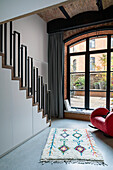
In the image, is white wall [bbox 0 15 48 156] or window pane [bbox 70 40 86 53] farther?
window pane [bbox 70 40 86 53]

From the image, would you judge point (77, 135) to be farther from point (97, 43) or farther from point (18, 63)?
point (97, 43)

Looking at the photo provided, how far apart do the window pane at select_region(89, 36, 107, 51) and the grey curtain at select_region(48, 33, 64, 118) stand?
3.50ft

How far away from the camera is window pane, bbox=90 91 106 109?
14.0 ft

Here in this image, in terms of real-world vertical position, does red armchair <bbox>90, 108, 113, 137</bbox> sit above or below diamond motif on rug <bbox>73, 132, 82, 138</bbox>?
above

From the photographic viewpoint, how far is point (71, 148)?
2.26 m

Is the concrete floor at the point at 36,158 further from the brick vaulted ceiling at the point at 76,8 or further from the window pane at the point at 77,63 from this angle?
the brick vaulted ceiling at the point at 76,8

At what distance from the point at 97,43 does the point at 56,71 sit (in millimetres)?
1768

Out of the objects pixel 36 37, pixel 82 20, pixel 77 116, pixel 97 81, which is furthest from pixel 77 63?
pixel 77 116

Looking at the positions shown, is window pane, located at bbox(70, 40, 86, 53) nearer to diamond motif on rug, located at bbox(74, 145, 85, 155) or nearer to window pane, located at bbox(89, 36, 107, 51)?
window pane, located at bbox(89, 36, 107, 51)

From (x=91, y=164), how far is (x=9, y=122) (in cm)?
155

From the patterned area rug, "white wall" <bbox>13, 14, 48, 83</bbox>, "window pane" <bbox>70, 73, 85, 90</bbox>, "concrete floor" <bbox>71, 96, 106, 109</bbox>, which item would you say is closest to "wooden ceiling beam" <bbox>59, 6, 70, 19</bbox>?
"white wall" <bbox>13, 14, 48, 83</bbox>

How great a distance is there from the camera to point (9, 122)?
2.21 metres

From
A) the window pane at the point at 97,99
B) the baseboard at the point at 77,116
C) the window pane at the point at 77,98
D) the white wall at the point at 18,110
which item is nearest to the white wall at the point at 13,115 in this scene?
the white wall at the point at 18,110

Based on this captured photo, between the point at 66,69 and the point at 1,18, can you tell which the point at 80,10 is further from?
the point at 1,18
